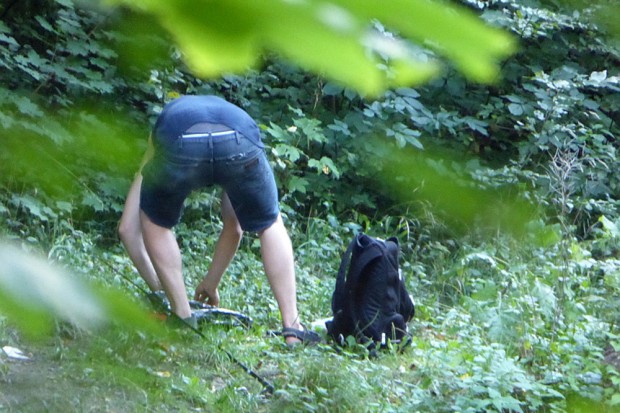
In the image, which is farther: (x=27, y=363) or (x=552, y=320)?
(x=552, y=320)

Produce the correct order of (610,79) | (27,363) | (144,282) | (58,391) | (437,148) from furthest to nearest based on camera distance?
(144,282)
(27,363)
(58,391)
(610,79)
(437,148)

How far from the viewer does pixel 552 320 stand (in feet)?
15.6

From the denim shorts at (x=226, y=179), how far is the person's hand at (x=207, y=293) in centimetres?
61

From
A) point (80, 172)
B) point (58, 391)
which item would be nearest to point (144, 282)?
point (58, 391)

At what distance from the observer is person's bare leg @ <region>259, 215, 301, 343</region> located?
15.4ft

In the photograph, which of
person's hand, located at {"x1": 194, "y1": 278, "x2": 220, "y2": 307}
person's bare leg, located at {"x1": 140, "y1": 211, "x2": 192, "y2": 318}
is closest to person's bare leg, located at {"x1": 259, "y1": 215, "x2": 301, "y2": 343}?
person's bare leg, located at {"x1": 140, "y1": 211, "x2": 192, "y2": 318}

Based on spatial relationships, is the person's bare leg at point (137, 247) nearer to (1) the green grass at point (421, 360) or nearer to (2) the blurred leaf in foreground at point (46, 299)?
(1) the green grass at point (421, 360)

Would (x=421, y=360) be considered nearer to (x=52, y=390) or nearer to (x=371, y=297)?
(x=371, y=297)

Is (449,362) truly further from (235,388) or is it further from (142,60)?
(142,60)

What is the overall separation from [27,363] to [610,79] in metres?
2.22

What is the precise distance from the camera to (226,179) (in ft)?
14.7

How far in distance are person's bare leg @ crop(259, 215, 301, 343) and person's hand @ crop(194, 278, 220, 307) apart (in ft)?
1.90

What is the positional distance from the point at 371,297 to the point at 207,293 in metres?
0.94

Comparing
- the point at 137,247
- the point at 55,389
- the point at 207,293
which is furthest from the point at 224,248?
the point at 55,389
